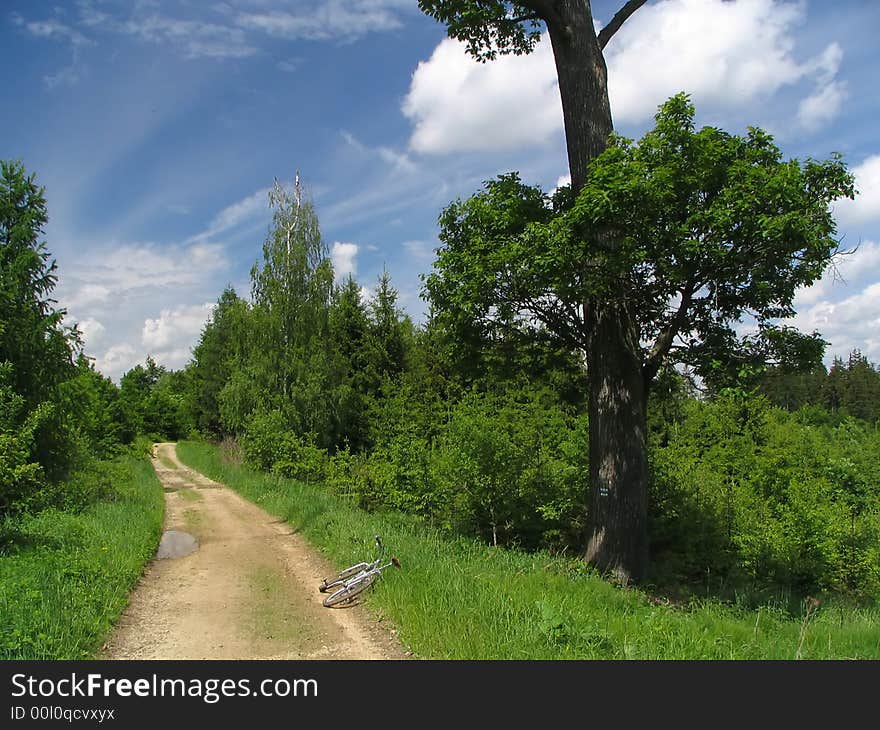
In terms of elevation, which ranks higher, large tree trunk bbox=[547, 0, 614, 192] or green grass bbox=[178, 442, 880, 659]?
large tree trunk bbox=[547, 0, 614, 192]

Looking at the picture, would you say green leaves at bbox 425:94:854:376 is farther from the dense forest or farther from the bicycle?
the bicycle

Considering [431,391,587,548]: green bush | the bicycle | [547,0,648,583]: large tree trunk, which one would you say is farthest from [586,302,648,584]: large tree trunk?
the bicycle

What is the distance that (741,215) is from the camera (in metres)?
7.11

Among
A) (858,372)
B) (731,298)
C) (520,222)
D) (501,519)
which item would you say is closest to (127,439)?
(501,519)

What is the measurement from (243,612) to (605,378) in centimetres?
587

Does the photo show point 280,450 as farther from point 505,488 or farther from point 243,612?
point 243,612

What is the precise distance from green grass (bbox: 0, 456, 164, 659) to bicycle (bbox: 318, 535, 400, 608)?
7.50 ft

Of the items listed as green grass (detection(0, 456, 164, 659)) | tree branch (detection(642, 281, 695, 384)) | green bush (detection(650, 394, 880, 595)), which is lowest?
green bush (detection(650, 394, 880, 595))

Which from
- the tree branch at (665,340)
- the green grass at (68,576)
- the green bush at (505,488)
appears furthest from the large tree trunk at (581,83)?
the green grass at (68,576)

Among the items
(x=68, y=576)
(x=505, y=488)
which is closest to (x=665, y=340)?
(x=505, y=488)

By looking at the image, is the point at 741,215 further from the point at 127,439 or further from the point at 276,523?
the point at 127,439

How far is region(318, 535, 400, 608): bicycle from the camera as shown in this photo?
7.19m
